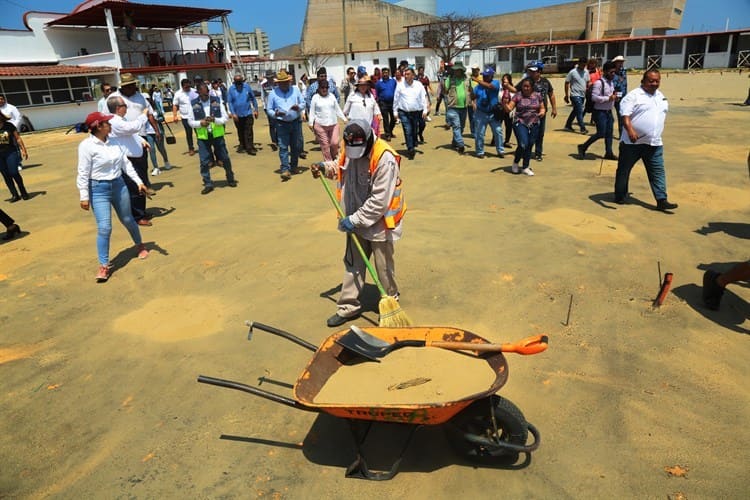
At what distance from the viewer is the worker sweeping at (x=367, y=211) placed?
3.97m

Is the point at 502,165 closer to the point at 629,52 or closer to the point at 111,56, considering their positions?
the point at 111,56

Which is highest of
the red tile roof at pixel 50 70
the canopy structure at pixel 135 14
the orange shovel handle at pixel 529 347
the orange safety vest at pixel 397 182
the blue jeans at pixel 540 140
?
the canopy structure at pixel 135 14

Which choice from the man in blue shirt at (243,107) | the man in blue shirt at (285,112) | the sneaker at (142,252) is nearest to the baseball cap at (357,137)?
the sneaker at (142,252)

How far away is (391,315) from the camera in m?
3.96

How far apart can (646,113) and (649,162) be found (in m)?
0.66

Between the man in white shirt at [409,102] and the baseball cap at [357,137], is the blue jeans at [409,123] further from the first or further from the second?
the baseball cap at [357,137]

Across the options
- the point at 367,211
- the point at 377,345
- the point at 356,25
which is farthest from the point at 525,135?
the point at 356,25

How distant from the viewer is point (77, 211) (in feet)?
29.2

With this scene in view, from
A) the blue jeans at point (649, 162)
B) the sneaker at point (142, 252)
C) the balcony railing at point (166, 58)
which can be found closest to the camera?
the sneaker at point (142, 252)

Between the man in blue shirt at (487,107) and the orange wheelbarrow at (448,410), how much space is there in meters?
7.52

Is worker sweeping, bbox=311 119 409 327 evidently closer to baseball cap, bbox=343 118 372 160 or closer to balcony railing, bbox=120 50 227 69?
baseball cap, bbox=343 118 372 160

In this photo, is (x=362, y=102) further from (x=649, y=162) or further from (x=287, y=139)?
(x=649, y=162)

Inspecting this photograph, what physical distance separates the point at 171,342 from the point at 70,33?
33.4 m

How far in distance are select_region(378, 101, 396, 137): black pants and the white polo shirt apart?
6.39 meters
